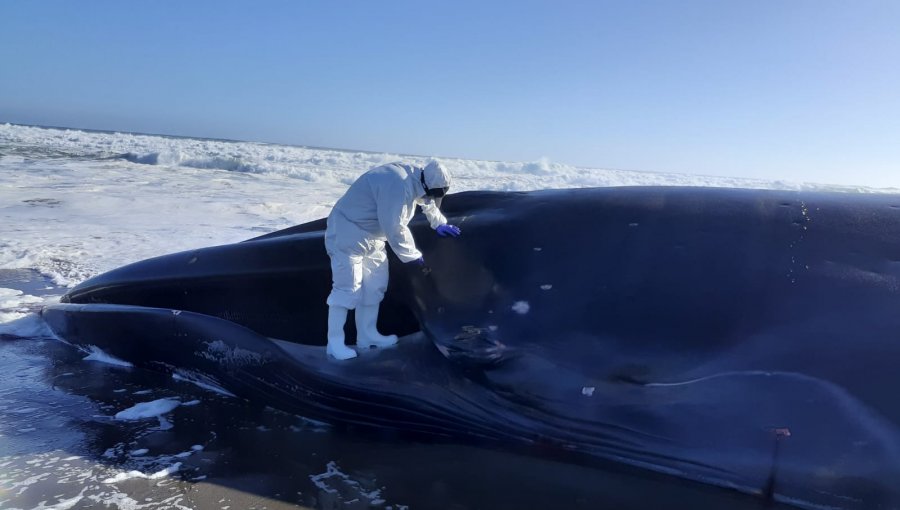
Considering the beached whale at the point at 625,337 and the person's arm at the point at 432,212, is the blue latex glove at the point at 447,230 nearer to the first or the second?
the person's arm at the point at 432,212

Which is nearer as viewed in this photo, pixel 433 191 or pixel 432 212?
pixel 433 191

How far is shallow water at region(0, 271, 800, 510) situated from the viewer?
138 inches

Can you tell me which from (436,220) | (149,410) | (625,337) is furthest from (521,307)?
(149,410)

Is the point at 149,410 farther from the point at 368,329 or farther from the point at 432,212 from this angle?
the point at 432,212

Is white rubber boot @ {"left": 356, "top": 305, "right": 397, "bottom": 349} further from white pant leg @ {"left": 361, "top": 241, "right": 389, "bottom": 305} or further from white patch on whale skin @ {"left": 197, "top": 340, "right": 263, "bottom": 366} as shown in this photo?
white patch on whale skin @ {"left": 197, "top": 340, "right": 263, "bottom": 366}

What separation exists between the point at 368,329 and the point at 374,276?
15.7 inches

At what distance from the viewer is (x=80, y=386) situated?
510cm

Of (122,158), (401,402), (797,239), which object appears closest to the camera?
(797,239)

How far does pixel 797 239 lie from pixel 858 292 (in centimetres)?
48

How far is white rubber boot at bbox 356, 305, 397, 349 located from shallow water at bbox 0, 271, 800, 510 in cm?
65

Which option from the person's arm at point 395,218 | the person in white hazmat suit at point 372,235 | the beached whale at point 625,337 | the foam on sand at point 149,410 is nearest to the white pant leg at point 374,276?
the person in white hazmat suit at point 372,235

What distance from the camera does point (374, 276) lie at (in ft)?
15.4

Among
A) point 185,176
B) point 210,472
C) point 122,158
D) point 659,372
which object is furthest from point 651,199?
point 122,158

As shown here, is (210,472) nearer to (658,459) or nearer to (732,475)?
(658,459)
